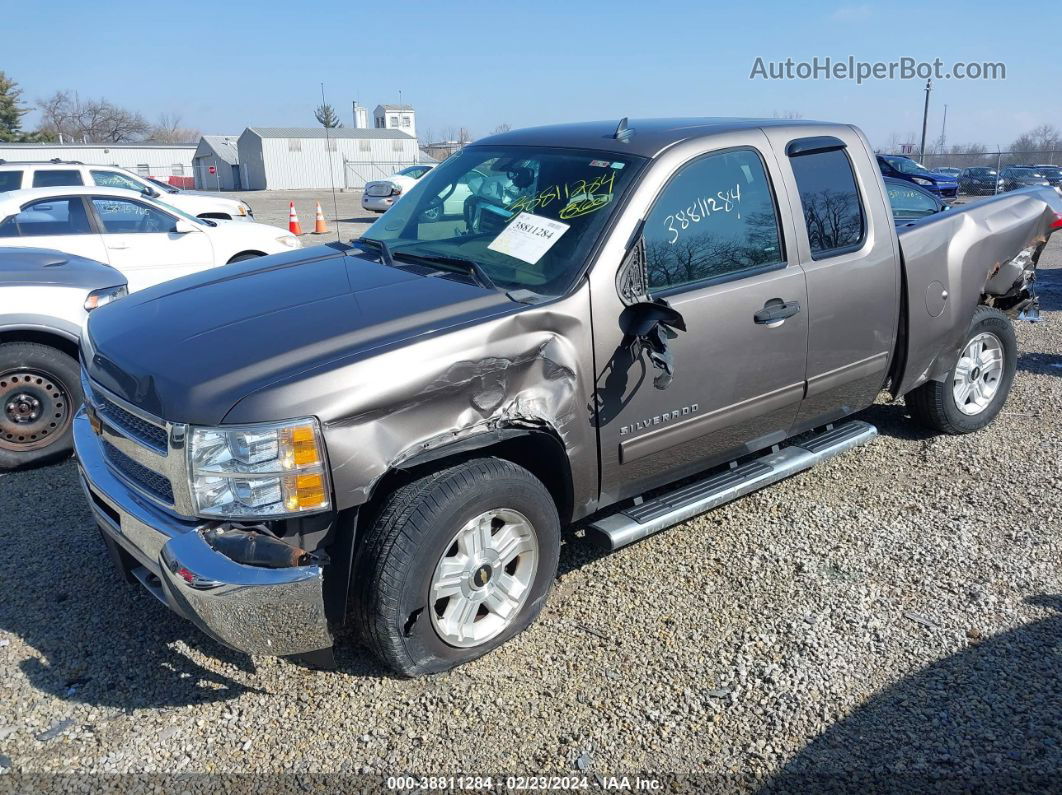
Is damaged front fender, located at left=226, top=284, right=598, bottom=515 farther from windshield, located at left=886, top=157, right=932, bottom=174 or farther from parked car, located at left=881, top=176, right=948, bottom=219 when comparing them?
windshield, located at left=886, top=157, right=932, bottom=174

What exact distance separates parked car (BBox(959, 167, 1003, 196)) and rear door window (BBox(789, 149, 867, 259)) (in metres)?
29.8

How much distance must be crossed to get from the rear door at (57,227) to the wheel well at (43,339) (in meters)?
3.05

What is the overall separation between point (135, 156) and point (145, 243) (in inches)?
2161

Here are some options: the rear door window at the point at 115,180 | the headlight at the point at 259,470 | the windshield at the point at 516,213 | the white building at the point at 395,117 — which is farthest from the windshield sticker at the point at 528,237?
the white building at the point at 395,117

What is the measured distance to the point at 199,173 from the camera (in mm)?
57281

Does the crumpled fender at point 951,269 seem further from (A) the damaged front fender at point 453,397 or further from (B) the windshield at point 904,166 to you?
(B) the windshield at point 904,166

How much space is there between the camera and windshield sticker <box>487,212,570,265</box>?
343 centimetres

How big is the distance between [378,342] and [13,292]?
10.7 ft

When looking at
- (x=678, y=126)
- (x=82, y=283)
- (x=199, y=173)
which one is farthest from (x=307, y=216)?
(x=199, y=173)

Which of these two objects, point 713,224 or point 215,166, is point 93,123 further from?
point 713,224

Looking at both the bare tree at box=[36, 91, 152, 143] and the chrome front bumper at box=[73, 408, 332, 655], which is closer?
the chrome front bumper at box=[73, 408, 332, 655]

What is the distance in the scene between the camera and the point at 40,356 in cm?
495

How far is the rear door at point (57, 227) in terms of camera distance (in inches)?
305

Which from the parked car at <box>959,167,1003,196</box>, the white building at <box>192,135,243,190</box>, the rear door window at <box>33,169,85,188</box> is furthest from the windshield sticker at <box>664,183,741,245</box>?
the white building at <box>192,135,243,190</box>
